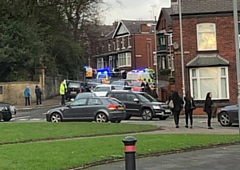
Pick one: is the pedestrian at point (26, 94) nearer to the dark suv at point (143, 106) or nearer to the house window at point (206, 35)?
the dark suv at point (143, 106)

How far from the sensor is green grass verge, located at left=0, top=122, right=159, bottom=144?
19.6 metres

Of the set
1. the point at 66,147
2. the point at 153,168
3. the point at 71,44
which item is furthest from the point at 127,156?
the point at 71,44

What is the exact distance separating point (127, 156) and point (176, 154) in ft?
23.9

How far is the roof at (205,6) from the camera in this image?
123ft

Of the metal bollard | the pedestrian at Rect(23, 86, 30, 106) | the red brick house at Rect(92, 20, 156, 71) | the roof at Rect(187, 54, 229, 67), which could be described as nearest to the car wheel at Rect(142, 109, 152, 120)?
the roof at Rect(187, 54, 229, 67)

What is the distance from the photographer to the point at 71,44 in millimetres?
58062

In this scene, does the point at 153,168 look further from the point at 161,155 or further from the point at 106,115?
the point at 106,115

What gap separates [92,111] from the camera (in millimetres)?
27562

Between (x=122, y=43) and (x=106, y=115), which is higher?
(x=122, y=43)

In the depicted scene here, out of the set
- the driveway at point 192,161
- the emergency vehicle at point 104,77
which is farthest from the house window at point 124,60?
the driveway at point 192,161

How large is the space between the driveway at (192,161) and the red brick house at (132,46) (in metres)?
80.7

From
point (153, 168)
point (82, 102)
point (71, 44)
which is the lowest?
point (153, 168)

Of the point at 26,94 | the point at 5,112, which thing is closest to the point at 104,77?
the point at 26,94

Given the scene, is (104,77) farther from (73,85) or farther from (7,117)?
(7,117)
